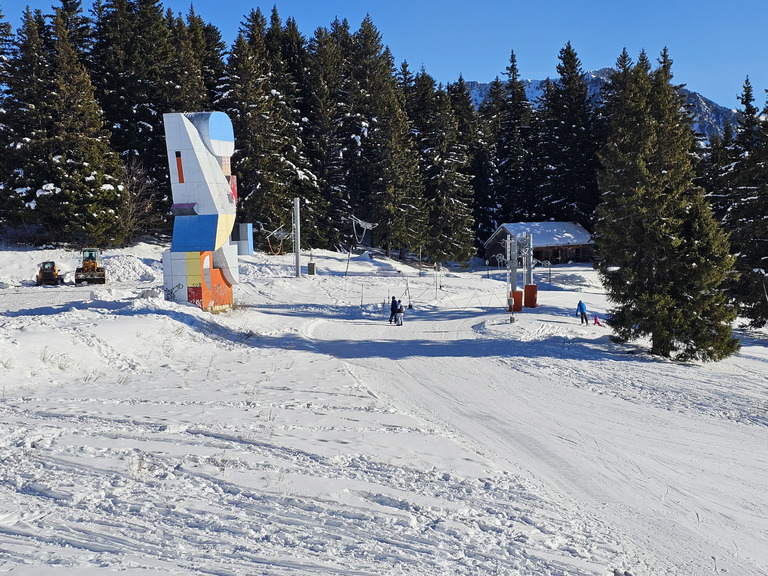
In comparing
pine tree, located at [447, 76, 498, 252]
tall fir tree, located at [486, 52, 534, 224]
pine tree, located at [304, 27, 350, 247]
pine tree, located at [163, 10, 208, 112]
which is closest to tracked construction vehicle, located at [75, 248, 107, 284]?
pine tree, located at [163, 10, 208, 112]

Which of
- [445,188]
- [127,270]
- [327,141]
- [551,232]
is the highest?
[327,141]

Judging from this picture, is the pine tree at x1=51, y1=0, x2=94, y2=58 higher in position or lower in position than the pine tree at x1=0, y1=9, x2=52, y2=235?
higher

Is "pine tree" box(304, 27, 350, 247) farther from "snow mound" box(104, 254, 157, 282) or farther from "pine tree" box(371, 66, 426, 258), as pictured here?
"snow mound" box(104, 254, 157, 282)

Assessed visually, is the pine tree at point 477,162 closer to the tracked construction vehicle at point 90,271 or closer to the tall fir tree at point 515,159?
the tall fir tree at point 515,159

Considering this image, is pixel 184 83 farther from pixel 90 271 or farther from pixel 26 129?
pixel 90 271

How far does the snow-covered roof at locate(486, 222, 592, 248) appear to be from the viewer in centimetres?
5346

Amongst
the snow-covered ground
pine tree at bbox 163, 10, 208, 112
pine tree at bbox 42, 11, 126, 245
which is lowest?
the snow-covered ground

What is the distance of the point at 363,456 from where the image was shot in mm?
8266

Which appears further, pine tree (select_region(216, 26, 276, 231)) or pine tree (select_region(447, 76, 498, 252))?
pine tree (select_region(447, 76, 498, 252))

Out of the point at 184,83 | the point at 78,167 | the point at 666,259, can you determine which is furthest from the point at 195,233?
the point at 184,83

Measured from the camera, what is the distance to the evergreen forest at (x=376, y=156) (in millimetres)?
21172

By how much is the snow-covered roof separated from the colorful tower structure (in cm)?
3449

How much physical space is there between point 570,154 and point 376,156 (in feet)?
66.8

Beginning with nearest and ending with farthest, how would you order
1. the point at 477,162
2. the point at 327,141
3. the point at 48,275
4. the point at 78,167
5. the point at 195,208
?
the point at 195,208, the point at 48,275, the point at 78,167, the point at 327,141, the point at 477,162
